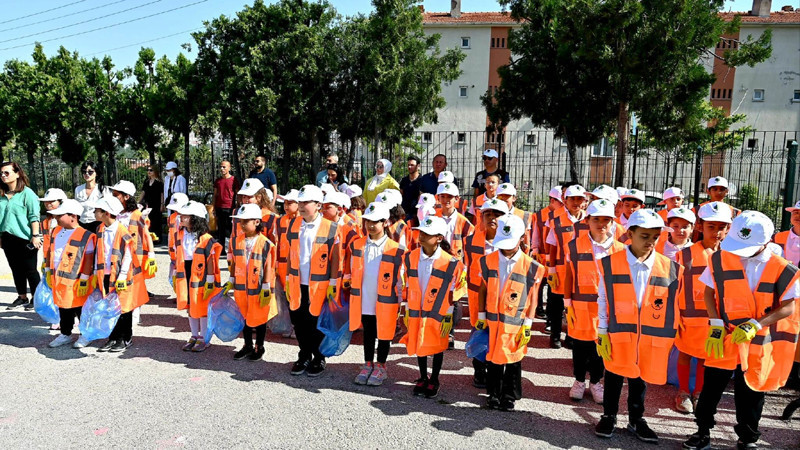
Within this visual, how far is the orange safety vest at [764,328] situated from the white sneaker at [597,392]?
44.8 inches

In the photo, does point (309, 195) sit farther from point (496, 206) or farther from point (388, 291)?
point (496, 206)

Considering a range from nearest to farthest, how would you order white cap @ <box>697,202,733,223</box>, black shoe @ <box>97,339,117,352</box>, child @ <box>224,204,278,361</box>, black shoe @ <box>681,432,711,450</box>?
black shoe @ <box>681,432,711,450</box>, white cap @ <box>697,202,733,223</box>, child @ <box>224,204,278,361</box>, black shoe @ <box>97,339,117,352</box>

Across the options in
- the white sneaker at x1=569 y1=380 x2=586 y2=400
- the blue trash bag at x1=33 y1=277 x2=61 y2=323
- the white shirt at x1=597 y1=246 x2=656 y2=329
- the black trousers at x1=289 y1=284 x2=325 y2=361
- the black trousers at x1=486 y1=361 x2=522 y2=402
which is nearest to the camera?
the white shirt at x1=597 y1=246 x2=656 y2=329

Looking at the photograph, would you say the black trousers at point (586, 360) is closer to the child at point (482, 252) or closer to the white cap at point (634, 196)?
the child at point (482, 252)

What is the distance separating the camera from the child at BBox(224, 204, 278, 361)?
18.3ft

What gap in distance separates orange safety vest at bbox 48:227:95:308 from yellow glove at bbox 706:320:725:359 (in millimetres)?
5989

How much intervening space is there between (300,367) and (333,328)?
0.51 meters

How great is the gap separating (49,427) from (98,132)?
16.4 metres

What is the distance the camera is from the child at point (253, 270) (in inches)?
220

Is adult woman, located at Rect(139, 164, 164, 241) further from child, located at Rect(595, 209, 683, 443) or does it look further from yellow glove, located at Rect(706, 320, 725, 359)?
yellow glove, located at Rect(706, 320, 725, 359)

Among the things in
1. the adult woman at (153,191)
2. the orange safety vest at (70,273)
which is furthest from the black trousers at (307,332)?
the adult woman at (153,191)

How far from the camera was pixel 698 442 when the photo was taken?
3.97 m

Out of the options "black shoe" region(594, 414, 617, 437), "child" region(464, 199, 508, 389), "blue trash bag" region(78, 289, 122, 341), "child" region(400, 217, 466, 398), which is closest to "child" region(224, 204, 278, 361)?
"blue trash bag" region(78, 289, 122, 341)

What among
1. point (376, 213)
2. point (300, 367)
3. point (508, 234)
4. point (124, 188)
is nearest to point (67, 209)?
point (124, 188)
